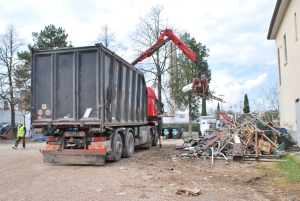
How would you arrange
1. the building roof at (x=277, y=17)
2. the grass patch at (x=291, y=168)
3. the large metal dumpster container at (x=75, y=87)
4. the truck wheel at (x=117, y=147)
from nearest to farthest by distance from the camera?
1. the grass patch at (x=291, y=168)
2. the large metal dumpster container at (x=75, y=87)
3. the truck wheel at (x=117, y=147)
4. the building roof at (x=277, y=17)

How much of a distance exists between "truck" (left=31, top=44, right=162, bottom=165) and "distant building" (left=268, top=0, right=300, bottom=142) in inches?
295

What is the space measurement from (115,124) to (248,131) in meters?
5.16

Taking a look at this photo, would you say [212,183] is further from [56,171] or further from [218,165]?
[56,171]

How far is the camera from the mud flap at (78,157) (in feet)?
30.5

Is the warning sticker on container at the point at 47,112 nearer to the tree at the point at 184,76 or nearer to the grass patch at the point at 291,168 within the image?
the grass patch at the point at 291,168

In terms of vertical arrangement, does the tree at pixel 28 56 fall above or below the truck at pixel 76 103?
above

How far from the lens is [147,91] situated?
15.0 m

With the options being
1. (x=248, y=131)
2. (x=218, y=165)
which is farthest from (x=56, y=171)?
(x=248, y=131)

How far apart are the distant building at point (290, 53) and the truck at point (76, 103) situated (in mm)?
7505

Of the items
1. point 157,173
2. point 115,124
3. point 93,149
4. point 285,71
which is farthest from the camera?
point 285,71

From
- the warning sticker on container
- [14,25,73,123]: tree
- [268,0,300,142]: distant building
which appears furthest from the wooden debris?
[14,25,73,123]: tree

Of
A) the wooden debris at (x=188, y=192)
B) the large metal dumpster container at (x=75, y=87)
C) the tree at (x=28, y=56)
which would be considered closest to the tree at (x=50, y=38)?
the tree at (x=28, y=56)

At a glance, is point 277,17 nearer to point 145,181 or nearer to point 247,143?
point 247,143

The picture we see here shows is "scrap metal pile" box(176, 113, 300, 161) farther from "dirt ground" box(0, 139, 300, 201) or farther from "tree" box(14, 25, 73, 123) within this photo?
"tree" box(14, 25, 73, 123)
